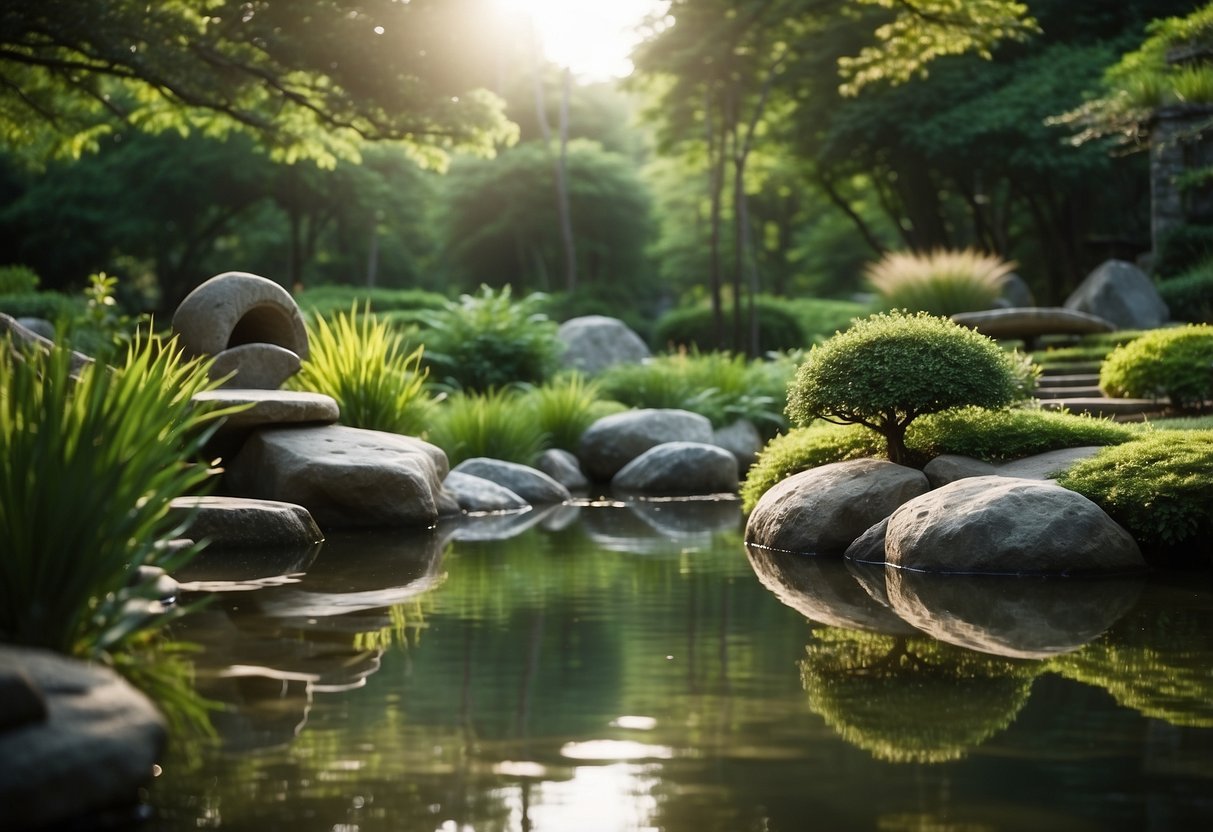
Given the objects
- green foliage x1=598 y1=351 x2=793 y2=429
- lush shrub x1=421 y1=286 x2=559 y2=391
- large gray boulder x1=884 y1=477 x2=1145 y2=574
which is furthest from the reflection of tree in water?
lush shrub x1=421 y1=286 x2=559 y2=391

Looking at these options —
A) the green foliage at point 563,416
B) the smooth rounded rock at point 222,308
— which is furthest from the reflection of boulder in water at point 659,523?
the smooth rounded rock at point 222,308

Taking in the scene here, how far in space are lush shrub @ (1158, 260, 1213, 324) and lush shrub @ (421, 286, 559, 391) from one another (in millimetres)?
9016

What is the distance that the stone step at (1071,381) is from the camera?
14.7 m

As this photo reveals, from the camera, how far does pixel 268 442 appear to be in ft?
33.7

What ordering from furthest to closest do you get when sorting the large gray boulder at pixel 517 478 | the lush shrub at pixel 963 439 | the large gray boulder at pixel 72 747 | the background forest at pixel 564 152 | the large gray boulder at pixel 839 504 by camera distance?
1. the background forest at pixel 564 152
2. the large gray boulder at pixel 517 478
3. the lush shrub at pixel 963 439
4. the large gray boulder at pixel 839 504
5. the large gray boulder at pixel 72 747

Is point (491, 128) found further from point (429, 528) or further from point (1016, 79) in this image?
point (1016, 79)

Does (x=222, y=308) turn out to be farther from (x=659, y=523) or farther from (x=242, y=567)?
(x=659, y=523)

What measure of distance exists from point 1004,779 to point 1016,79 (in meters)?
24.9

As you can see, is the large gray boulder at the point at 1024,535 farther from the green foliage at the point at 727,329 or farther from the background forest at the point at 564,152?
the green foliage at the point at 727,329

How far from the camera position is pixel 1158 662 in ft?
17.3

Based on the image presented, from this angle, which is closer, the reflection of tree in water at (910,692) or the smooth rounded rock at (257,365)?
the reflection of tree in water at (910,692)

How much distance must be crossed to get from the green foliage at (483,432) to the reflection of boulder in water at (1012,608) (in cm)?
680

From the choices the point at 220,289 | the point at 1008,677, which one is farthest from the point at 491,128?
the point at 1008,677

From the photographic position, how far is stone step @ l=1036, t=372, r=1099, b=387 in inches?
578
